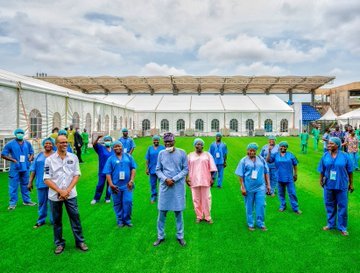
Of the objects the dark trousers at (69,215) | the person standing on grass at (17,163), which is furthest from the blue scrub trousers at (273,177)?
the person standing on grass at (17,163)

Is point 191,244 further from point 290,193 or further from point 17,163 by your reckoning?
point 17,163

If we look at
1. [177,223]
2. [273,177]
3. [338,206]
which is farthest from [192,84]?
[177,223]

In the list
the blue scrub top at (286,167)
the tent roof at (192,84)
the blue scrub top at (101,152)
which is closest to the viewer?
the blue scrub top at (286,167)

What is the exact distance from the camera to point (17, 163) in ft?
21.7

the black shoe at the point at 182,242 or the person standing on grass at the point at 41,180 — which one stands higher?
the person standing on grass at the point at 41,180

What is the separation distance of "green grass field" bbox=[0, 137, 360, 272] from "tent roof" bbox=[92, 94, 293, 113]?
30040mm

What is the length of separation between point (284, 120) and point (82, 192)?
32228mm

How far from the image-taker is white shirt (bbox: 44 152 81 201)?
13.6 feet

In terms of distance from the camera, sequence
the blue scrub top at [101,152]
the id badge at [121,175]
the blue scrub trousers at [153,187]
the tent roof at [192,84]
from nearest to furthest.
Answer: the id badge at [121,175] < the blue scrub top at [101,152] < the blue scrub trousers at [153,187] < the tent roof at [192,84]

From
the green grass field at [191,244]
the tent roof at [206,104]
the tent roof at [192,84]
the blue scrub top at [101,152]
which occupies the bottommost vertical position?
the green grass field at [191,244]

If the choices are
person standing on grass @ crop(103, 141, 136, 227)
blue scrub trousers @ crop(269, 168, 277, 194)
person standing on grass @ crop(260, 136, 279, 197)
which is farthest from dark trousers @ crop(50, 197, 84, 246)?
blue scrub trousers @ crop(269, 168, 277, 194)

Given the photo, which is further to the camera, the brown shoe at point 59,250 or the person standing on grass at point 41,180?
the person standing on grass at point 41,180

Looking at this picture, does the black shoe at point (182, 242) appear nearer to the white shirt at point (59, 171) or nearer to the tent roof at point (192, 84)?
the white shirt at point (59, 171)

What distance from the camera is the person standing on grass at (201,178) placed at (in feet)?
18.4
